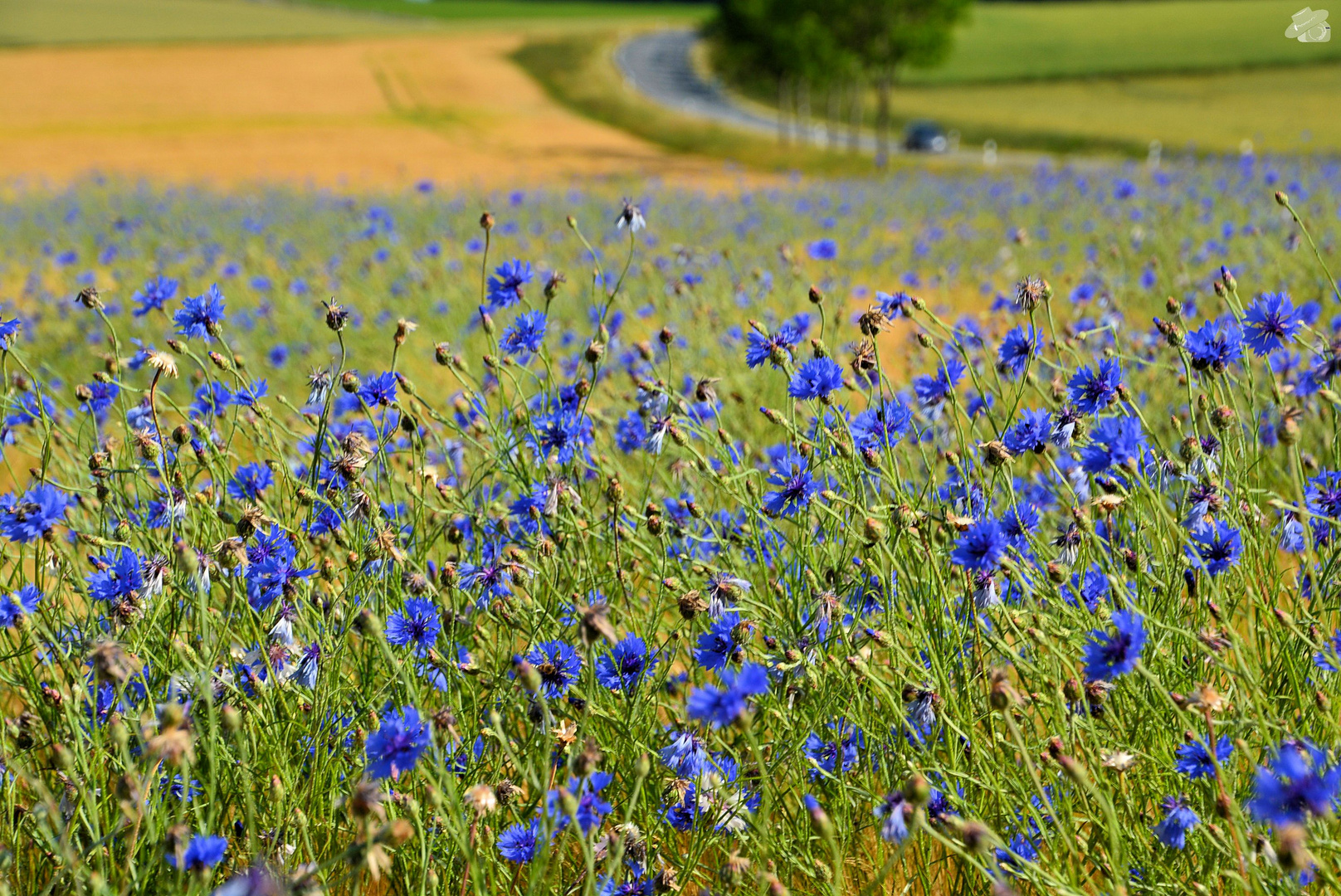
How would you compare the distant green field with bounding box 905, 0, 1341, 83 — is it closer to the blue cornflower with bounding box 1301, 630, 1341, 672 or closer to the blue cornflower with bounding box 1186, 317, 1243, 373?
the blue cornflower with bounding box 1186, 317, 1243, 373

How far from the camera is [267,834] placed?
1642mm

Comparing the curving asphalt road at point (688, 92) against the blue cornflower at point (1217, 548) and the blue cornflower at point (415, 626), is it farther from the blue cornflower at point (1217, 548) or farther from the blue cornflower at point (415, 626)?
the blue cornflower at point (415, 626)

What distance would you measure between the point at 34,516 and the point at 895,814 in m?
1.49

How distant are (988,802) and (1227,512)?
638 mm

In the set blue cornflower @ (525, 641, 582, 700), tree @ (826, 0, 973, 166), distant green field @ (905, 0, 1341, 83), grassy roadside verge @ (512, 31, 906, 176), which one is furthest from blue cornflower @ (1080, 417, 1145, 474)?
distant green field @ (905, 0, 1341, 83)

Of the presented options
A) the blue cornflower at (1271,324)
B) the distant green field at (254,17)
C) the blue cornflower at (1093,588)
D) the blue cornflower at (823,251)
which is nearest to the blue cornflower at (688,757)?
the blue cornflower at (1093,588)

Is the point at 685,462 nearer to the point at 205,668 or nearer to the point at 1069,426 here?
the point at 1069,426

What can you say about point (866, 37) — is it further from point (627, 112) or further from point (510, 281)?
point (510, 281)

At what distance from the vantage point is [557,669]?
1.61 metres

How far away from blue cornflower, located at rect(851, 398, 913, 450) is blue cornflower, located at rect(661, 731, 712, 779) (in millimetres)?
634

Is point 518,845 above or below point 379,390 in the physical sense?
below


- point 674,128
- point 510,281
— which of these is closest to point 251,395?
point 510,281

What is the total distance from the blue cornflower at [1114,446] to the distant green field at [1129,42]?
36.6 metres

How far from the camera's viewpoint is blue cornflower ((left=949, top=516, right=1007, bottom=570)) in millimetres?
1370
